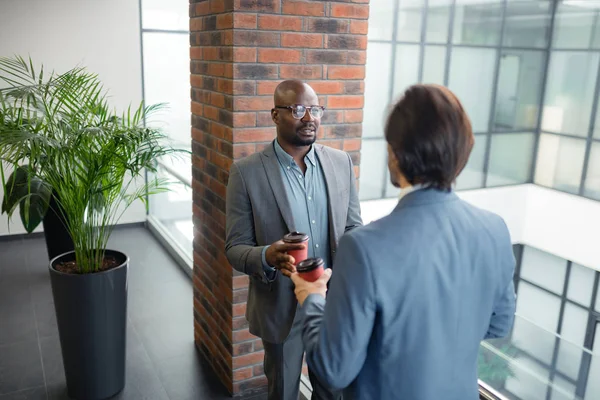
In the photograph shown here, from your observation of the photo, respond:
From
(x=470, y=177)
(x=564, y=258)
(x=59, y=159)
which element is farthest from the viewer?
(x=564, y=258)

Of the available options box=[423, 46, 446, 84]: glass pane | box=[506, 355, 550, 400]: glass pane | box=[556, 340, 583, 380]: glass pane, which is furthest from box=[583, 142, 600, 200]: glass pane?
box=[506, 355, 550, 400]: glass pane

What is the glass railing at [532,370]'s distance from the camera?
2805 millimetres

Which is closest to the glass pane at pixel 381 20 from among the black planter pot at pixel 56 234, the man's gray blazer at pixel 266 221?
the black planter pot at pixel 56 234

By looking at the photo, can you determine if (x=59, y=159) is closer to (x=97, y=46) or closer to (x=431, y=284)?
(x=431, y=284)

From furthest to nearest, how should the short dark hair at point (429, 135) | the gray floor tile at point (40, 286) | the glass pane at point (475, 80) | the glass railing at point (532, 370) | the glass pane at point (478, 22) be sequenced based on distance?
the glass pane at point (475, 80) → the glass pane at point (478, 22) → the gray floor tile at point (40, 286) → the glass railing at point (532, 370) → the short dark hair at point (429, 135)

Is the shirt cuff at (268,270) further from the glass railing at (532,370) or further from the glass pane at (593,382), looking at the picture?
the glass pane at (593,382)

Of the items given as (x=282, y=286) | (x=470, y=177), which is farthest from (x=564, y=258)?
(x=282, y=286)

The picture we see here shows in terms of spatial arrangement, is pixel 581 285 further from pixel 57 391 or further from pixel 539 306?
pixel 57 391

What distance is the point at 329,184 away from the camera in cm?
205

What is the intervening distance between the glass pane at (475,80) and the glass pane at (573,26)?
1789 mm

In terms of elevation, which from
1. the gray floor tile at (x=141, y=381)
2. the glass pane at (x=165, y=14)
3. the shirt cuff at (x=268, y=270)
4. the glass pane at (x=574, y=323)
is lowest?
the glass pane at (x=574, y=323)

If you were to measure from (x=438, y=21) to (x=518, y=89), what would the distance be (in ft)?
9.13

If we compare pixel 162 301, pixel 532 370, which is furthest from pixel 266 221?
pixel 162 301

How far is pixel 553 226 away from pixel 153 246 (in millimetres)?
8948
